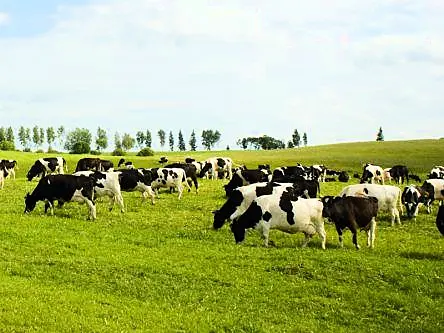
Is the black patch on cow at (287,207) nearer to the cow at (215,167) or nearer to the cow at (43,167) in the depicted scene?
the cow at (43,167)

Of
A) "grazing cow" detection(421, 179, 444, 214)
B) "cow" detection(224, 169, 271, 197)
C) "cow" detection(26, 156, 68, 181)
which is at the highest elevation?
"cow" detection(26, 156, 68, 181)

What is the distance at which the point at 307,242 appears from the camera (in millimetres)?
22109

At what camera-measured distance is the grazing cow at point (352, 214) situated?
72.6ft

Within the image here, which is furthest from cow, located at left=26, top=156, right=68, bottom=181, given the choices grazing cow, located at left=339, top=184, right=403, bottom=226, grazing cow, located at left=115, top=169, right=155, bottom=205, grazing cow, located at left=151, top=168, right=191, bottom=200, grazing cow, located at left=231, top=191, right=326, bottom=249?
grazing cow, located at left=231, top=191, right=326, bottom=249

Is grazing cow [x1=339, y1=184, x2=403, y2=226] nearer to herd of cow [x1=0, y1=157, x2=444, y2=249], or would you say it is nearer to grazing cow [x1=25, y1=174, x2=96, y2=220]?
herd of cow [x1=0, y1=157, x2=444, y2=249]

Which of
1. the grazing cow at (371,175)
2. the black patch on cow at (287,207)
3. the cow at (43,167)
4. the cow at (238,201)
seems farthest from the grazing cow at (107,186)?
the grazing cow at (371,175)

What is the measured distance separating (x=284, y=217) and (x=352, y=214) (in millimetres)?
2759

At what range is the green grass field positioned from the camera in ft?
44.7

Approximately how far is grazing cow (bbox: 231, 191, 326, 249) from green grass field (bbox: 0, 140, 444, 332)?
657 mm

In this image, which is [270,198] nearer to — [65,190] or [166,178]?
[65,190]

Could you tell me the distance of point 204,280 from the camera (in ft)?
55.9

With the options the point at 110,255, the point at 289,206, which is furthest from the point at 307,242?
the point at 110,255

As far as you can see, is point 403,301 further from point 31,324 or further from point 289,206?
point 31,324

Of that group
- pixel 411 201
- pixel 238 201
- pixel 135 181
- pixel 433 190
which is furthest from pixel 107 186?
pixel 433 190
